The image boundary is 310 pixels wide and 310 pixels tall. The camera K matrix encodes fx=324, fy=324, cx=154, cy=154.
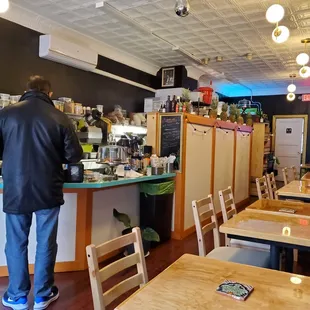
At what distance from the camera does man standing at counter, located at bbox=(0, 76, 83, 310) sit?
7.95 ft

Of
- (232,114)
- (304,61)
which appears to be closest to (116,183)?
(304,61)

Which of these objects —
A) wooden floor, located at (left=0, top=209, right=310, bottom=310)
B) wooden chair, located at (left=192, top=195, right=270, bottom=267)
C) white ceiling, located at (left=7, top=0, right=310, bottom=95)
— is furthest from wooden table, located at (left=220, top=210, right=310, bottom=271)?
white ceiling, located at (left=7, top=0, right=310, bottom=95)

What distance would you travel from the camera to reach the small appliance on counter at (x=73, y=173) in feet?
10.2

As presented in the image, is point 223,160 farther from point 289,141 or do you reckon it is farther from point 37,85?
point 289,141

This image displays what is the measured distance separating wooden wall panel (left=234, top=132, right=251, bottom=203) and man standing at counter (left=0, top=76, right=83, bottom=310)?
473 centimetres

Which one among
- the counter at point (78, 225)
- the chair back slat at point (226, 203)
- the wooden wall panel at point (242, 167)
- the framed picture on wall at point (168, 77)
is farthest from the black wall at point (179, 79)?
the chair back slat at point (226, 203)

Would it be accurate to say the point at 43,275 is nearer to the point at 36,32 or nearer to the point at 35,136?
the point at 35,136

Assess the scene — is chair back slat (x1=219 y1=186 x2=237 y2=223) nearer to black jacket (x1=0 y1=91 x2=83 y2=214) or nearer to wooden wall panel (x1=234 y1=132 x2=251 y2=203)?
black jacket (x1=0 y1=91 x2=83 y2=214)

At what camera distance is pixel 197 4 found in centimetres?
421

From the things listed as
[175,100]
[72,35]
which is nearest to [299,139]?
[175,100]

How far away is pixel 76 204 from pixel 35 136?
1085mm

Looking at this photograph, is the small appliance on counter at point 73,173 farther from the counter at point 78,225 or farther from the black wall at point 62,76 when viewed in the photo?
the black wall at point 62,76

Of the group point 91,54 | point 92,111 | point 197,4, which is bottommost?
point 92,111

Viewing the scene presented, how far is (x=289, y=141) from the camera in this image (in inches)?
412
